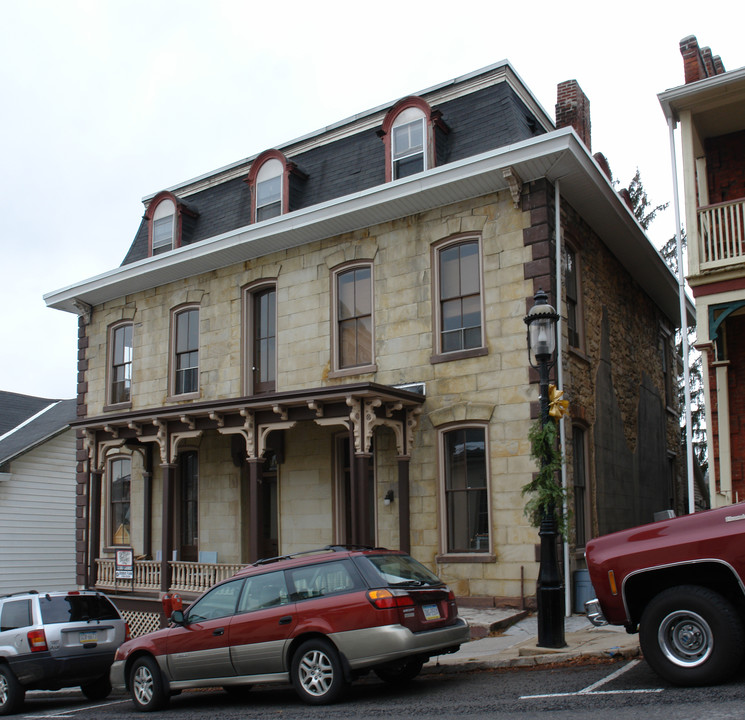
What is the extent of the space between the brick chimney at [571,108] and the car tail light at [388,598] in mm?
11494

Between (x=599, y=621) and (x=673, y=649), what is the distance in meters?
0.88

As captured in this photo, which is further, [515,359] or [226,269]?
[226,269]

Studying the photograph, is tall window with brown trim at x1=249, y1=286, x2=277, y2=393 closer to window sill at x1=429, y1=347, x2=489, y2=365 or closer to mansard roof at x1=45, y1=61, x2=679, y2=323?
mansard roof at x1=45, y1=61, x2=679, y2=323

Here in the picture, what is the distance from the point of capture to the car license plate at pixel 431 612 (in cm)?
881

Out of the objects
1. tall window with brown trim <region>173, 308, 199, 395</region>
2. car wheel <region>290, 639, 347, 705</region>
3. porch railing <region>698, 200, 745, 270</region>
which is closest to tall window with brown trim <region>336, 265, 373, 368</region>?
tall window with brown trim <region>173, 308, 199, 395</region>

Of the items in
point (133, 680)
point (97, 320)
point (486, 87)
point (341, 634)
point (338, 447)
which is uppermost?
point (486, 87)

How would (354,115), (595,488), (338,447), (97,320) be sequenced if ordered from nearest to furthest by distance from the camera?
(595,488) < (338,447) < (354,115) < (97,320)

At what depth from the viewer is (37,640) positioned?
11562 millimetres

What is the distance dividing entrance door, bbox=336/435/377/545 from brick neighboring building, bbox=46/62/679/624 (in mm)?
39

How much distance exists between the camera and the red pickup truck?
711 cm

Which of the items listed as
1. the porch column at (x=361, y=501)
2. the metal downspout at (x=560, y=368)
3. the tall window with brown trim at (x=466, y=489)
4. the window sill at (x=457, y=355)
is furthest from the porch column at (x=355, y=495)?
the metal downspout at (x=560, y=368)

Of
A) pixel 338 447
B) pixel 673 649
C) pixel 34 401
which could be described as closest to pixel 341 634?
pixel 673 649

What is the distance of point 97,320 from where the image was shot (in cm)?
2128

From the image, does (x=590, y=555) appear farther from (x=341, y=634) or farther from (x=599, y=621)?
(x=341, y=634)
